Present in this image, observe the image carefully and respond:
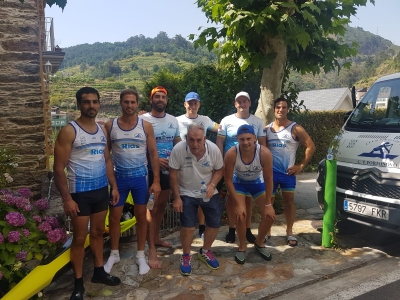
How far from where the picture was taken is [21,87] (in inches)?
221

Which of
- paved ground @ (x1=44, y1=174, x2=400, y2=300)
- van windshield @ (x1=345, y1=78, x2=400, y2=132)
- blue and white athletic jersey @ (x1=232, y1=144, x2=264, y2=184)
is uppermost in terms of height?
van windshield @ (x1=345, y1=78, x2=400, y2=132)

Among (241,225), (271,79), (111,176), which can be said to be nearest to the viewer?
(111,176)

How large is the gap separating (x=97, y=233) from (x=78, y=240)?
22 cm

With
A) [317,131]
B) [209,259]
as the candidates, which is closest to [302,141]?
[209,259]

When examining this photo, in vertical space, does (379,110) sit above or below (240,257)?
above

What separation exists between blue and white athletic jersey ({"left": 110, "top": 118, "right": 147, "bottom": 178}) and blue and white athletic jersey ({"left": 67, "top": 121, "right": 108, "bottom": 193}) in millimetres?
325

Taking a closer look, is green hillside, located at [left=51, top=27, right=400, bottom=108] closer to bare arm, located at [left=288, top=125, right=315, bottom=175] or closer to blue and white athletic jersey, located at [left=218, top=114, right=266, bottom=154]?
blue and white athletic jersey, located at [left=218, top=114, right=266, bottom=154]

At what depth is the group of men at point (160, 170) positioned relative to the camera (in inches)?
133

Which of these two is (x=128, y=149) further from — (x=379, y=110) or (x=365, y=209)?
(x=379, y=110)

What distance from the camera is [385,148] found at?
14.1 ft

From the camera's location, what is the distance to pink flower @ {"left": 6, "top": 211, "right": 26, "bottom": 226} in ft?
10.6

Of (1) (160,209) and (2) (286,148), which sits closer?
(1) (160,209)

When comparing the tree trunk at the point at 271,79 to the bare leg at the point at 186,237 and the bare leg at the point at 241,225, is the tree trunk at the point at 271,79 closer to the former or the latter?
the bare leg at the point at 241,225

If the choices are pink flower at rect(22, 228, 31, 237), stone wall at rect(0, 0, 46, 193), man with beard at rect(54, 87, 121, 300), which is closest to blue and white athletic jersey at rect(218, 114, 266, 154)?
man with beard at rect(54, 87, 121, 300)
